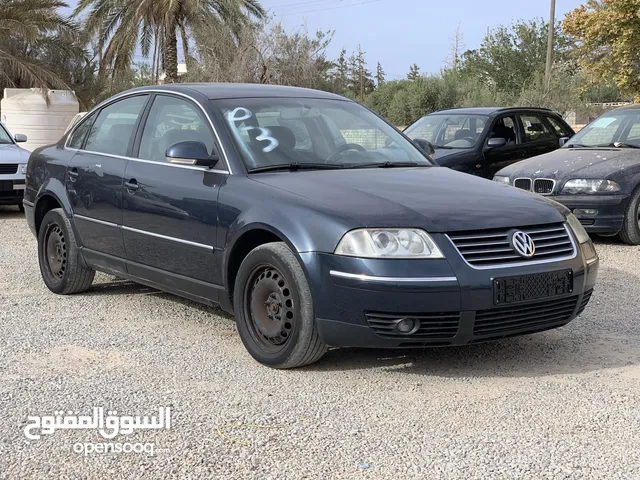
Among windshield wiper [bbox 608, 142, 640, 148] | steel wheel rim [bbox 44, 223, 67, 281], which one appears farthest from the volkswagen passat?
windshield wiper [bbox 608, 142, 640, 148]

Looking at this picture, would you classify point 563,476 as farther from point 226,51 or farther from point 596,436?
point 226,51

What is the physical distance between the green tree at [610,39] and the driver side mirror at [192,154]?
19.3m

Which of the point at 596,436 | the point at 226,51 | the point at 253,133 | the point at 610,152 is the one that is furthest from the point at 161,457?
the point at 226,51

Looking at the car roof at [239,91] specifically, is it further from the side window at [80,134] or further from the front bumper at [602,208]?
the front bumper at [602,208]

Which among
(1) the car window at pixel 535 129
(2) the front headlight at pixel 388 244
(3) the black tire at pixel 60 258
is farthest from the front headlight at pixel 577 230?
(1) the car window at pixel 535 129

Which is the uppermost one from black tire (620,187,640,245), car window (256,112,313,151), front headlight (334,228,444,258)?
car window (256,112,313,151)

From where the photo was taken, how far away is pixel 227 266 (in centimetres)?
513

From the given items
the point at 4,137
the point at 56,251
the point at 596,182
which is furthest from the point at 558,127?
the point at 56,251

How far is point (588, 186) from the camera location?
31.2 feet

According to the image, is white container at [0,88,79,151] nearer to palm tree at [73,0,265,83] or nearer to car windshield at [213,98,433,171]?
palm tree at [73,0,265,83]

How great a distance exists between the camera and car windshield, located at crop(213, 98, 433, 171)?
17.9 ft

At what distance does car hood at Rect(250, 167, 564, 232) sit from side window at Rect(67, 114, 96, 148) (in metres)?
2.30

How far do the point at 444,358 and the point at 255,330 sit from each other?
1.13 meters

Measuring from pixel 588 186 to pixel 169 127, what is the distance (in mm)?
5319
